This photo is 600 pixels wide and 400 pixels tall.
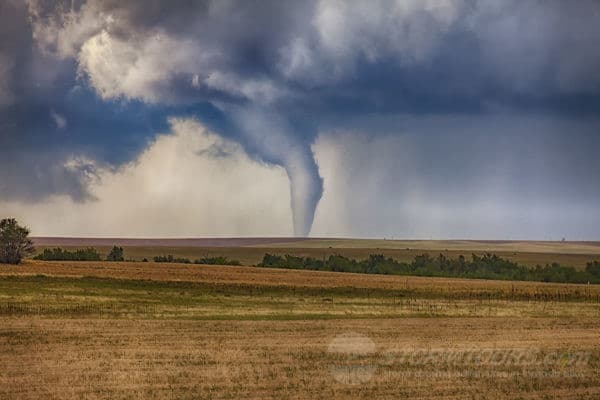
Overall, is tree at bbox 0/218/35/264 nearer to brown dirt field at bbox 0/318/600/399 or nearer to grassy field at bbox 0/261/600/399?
grassy field at bbox 0/261/600/399

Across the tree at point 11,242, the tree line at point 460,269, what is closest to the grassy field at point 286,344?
the tree at point 11,242

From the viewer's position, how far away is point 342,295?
54.0 m

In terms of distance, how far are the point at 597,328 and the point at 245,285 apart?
29576mm

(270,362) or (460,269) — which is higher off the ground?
(460,269)

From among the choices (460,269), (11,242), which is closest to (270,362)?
(11,242)

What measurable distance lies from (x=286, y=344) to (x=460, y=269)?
83207mm

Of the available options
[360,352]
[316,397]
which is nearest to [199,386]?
[316,397]

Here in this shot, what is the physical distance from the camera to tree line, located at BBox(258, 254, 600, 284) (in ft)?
307

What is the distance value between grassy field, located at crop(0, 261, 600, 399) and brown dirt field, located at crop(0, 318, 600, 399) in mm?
58

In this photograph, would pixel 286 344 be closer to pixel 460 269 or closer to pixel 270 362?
pixel 270 362

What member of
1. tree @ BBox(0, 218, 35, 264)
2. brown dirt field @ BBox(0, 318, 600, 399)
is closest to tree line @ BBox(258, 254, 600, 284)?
tree @ BBox(0, 218, 35, 264)

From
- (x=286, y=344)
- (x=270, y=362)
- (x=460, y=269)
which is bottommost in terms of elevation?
(x=270, y=362)

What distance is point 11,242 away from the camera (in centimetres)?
7919

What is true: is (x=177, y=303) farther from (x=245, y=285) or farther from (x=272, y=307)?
(x=245, y=285)
